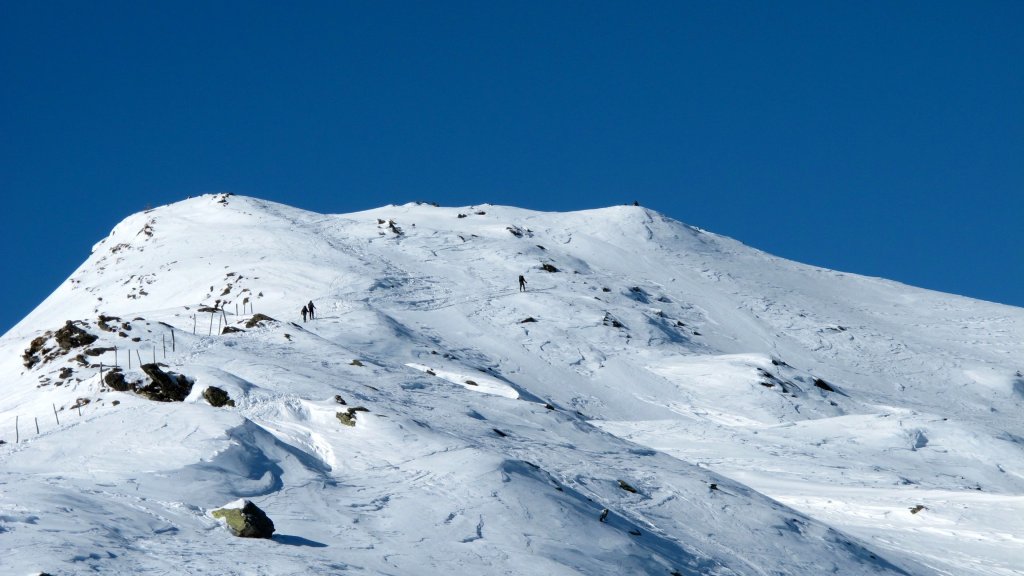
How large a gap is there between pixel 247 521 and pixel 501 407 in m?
13.6

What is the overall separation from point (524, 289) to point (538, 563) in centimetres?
3528

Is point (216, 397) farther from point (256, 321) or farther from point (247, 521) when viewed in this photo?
point (256, 321)

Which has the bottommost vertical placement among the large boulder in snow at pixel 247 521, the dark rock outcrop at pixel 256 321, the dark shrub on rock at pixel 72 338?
the large boulder in snow at pixel 247 521

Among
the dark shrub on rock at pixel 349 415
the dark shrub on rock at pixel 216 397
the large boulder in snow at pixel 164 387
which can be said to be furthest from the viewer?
the large boulder in snow at pixel 164 387

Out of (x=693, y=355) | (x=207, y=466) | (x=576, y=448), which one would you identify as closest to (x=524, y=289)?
(x=693, y=355)

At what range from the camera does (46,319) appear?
170 feet

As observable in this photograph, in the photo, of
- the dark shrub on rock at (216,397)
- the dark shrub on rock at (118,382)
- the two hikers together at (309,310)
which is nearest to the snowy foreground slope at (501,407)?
the dark shrub on rock at (118,382)

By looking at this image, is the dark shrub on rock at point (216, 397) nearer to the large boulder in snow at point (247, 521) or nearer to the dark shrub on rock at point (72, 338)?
the large boulder in snow at point (247, 521)

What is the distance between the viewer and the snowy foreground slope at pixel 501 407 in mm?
16422

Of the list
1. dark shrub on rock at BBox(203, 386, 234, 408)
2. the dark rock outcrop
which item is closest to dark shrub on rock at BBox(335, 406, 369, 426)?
dark shrub on rock at BBox(203, 386, 234, 408)

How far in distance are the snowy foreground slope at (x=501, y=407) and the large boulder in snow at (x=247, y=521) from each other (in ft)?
0.58

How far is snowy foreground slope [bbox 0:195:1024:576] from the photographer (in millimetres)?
16422

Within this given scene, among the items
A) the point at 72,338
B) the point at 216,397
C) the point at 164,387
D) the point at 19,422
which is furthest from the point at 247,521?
the point at 72,338

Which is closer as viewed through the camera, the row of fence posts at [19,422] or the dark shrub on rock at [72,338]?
the row of fence posts at [19,422]
